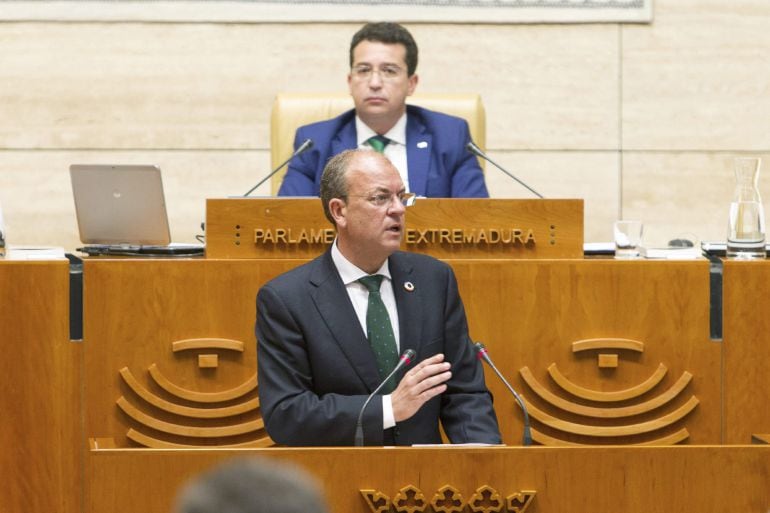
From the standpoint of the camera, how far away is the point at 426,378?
129 inches

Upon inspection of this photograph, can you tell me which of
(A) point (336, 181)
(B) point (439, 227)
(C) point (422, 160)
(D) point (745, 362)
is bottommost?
(D) point (745, 362)

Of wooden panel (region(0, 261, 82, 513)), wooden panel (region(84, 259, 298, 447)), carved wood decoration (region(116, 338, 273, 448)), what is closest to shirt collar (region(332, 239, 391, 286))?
wooden panel (region(84, 259, 298, 447))

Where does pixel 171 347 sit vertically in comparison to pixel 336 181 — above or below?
below

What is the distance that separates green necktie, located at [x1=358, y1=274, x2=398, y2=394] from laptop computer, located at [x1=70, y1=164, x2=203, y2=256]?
0.92 m

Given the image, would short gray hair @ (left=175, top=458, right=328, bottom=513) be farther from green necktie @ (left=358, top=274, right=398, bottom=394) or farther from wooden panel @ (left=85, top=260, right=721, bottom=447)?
wooden panel @ (left=85, top=260, right=721, bottom=447)

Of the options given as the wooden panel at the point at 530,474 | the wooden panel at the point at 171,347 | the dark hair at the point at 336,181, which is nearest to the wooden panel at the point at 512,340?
the wooden panel at the point at 171,347

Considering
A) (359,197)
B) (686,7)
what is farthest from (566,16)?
(359,197)

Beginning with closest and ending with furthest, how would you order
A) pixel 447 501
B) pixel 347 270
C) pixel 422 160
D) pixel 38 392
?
pixel 447 501
pixel 347 270
pixel 38 392
pixel 422 160

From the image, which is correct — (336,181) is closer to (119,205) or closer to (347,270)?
(347,270)

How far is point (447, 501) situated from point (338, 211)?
1026 mm

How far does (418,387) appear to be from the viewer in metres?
3.26

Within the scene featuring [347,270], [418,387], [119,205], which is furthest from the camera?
[119,205]

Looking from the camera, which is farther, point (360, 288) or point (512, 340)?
point (512, 340)

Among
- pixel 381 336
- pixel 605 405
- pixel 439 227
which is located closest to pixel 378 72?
pixel 439 227
